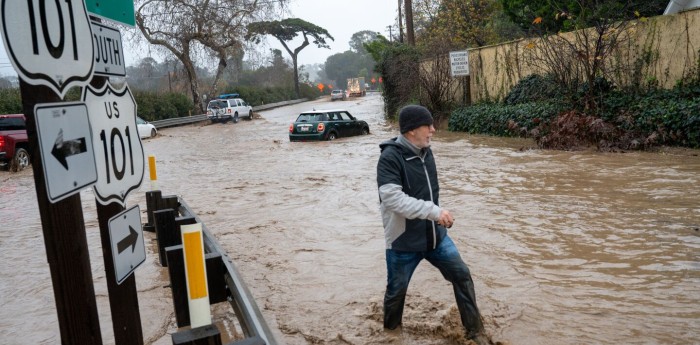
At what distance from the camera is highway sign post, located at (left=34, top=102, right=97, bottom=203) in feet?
6.99

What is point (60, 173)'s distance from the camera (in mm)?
2221

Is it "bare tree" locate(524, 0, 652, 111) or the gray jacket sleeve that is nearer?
the gray jacket sleeve

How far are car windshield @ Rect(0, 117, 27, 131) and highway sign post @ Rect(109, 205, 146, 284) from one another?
1490 cm

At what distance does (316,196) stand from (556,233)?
481 cm

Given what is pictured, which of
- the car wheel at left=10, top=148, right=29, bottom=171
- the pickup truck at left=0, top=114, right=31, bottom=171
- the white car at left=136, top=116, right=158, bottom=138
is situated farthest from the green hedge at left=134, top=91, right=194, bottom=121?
the pickup truck at left=0, top=114, right=31, bottom=171

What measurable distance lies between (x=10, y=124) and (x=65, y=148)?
621 inches

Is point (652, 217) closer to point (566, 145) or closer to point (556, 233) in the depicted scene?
point (556, 233)

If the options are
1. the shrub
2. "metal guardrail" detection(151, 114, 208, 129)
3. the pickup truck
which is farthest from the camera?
"metal guardrail" detection(151, 114, 208, 129)

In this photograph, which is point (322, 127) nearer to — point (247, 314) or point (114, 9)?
point (114, 9)

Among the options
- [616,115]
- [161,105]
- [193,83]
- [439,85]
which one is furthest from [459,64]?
[193,83]

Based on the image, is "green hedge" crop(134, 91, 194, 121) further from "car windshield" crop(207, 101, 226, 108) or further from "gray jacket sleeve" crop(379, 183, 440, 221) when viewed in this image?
"gray jacket sleeve" crop(379, 183, 440, 221)

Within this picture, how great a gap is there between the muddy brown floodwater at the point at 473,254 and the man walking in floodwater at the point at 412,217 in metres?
0.58

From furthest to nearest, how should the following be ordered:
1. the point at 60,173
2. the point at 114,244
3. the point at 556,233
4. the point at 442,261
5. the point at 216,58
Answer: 1. the point at 216,58
2. the point at 556,233
3. the point at 442,261
4. the point at 114,244
5. the point at 60,173

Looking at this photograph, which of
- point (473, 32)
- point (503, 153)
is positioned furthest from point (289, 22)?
point (503, 153)
